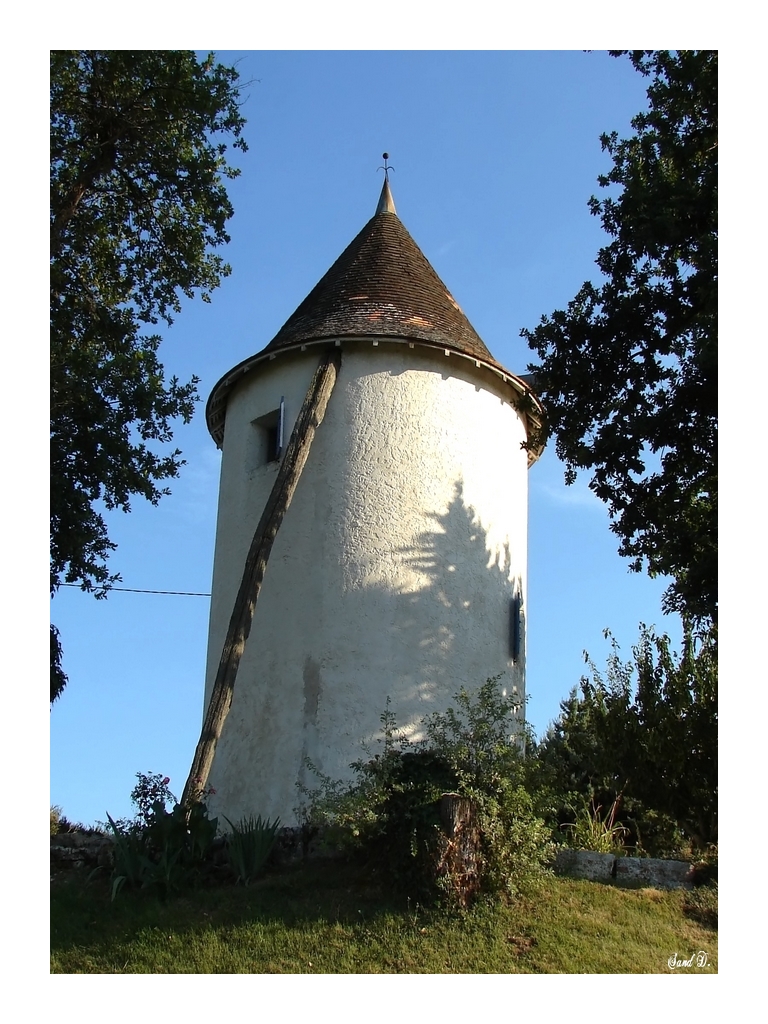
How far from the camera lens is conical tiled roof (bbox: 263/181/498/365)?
49.8 ft

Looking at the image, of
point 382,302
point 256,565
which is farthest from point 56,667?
point 382,302

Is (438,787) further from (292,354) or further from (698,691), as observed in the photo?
(292,354)

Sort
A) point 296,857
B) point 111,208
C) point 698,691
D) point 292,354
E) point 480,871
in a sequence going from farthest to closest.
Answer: point 111,208, point 292,354, point 698,691, point 296,857, point 480,871

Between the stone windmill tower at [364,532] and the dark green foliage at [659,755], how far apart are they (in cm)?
173

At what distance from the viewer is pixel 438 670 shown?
44.5 ft

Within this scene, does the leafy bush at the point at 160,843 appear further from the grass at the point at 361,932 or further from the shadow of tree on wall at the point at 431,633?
the shadow of tree on wall at the point at 431,633

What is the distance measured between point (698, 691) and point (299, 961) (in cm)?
622

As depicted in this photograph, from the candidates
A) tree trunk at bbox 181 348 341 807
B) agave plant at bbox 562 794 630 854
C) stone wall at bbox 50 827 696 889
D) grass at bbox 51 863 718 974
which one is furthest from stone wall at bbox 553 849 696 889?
tree trunk at bbox 181 348 341 807

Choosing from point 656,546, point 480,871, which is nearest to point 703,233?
point 656,546

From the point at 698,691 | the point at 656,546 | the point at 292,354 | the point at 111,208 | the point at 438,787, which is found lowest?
the point at 438,787

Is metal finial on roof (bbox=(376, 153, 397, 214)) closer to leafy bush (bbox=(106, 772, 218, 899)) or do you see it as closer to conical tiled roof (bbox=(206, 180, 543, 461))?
conical tiled roof (bbox=(206, 180, 543, 461))

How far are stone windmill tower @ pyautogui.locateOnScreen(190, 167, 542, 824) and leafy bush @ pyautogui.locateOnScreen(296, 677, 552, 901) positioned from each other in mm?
2557

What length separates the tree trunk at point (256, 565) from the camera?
476 inches

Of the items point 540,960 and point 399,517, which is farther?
point 399,517
